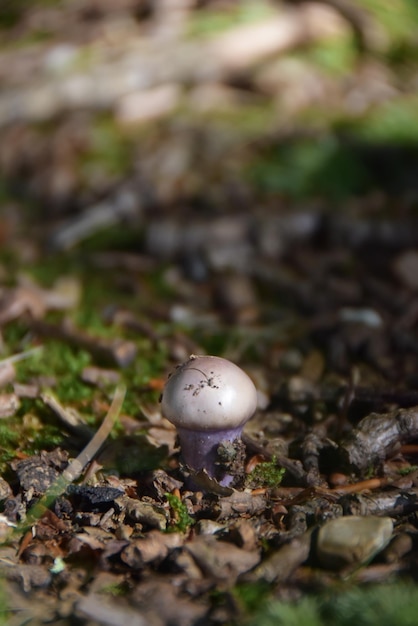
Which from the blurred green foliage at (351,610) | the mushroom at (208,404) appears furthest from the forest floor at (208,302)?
the mushroom at (208,404)

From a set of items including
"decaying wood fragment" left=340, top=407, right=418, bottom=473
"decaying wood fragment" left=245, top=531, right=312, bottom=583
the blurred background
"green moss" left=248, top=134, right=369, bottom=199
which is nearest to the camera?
"decaying wood fragment" left=245, top=531, right=312, bottom=583

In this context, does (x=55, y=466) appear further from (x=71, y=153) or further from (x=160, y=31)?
(x=160, y=31)

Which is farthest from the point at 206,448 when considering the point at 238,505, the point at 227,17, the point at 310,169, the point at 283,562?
the point at 227,17

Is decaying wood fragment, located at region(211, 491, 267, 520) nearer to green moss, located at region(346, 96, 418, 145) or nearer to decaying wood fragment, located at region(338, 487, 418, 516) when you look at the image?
decaying wood fragment, located at region(338, 487, 418, 516)

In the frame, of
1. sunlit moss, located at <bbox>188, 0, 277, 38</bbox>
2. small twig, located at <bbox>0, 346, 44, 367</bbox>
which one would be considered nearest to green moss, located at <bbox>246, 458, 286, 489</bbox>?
small twig, located at <bbox>0, 346, 44, 367</bbox>

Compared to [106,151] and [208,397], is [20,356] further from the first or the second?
[106,151]

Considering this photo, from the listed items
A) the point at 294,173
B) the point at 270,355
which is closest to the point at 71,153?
the point at 294,173

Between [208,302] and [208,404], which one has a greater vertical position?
[208,302]
